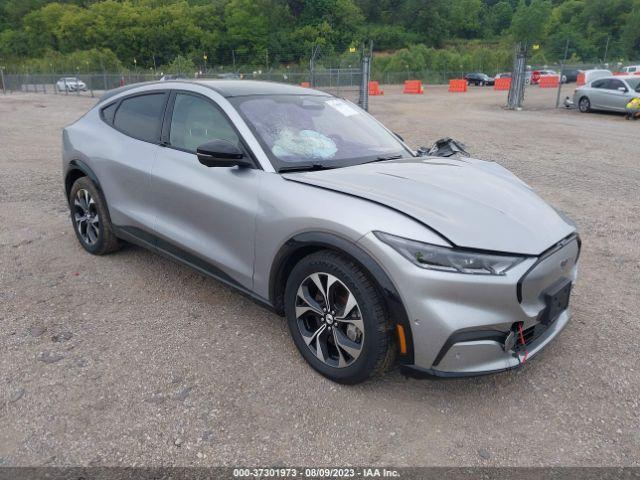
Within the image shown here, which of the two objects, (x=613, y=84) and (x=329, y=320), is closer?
(x=329, y=320)

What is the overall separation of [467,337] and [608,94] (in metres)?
20.4

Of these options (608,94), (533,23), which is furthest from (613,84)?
(533,23)

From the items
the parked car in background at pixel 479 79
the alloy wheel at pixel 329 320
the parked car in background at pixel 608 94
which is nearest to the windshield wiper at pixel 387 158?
the alloy wheel at pixel 329 320

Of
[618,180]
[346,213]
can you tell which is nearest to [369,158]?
[346,213]

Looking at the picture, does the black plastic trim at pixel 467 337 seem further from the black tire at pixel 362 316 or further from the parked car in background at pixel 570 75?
the parked car in background at pixel 570 75

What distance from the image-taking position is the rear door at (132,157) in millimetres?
3967

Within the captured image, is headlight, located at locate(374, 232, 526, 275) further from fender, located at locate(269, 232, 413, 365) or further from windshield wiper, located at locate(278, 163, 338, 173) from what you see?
windshield wiper, located at locate(278, 163, 338, 173)

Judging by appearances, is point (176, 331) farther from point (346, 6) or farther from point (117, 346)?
point (346, 6)

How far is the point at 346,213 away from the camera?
2.69 m

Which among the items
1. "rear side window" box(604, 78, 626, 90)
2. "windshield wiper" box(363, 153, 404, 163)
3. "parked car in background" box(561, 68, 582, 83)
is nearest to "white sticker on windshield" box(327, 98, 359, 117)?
"windshield wiper" box(363, 153, 404, 163)

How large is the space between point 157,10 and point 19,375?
122865 millimetres

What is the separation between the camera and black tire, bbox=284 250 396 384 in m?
2.58

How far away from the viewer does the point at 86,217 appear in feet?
15.7

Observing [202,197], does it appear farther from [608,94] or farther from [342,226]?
[608,94]
